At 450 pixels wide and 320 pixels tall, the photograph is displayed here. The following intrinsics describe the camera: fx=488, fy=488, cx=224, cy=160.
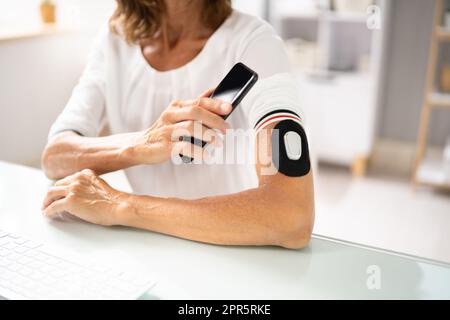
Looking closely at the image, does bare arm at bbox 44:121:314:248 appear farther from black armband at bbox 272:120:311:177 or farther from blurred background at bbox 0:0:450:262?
blurred background at bbox 0:0:450:262

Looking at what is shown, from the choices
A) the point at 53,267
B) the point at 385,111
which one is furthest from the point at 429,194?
the point at 53,267

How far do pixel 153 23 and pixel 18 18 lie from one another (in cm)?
55

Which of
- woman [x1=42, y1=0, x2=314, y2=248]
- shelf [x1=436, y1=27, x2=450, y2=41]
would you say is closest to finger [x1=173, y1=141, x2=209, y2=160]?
woman [x1=42, y1=0, x2=314, y2=248]

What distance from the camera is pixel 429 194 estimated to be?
2.62 m

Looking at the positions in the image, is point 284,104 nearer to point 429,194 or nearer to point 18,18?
point 18,18

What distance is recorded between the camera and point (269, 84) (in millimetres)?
917

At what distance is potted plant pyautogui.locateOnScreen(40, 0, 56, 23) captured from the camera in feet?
4.70

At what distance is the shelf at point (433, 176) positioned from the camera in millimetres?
2570

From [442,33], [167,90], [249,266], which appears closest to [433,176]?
[442,33]

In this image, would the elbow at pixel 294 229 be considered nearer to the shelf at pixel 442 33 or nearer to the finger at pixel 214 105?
the finger at pixel 214 105

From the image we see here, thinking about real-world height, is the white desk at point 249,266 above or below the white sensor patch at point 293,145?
below

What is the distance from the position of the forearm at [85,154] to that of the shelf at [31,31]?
1.20ft

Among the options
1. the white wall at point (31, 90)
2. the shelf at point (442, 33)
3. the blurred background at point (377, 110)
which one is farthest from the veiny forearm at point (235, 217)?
the shelf at point (442, 33)

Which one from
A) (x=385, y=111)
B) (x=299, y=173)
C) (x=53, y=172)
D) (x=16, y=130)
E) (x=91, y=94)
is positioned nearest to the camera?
(x=299, y=173)
